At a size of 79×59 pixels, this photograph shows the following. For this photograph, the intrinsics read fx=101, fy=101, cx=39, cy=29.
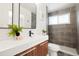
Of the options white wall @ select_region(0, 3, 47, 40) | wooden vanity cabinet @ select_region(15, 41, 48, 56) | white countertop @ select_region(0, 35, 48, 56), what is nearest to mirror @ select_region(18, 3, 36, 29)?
white wall @ select_region(0, 3, 47, 40)

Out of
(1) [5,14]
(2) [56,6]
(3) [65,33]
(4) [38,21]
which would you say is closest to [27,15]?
(4) [38,21]

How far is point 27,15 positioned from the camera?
143 cm

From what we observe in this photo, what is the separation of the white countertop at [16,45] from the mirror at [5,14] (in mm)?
229

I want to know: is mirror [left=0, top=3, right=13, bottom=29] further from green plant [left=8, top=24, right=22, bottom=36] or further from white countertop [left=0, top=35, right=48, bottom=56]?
white countertop [left=0, top=35, right=48, bottom=56]

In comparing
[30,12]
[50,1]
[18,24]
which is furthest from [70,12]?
[18,24]

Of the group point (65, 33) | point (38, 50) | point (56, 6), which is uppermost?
point (56, 6)

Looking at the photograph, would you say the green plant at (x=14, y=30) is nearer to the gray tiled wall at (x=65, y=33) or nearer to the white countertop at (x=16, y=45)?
the white countertop at (x=16, y=45)

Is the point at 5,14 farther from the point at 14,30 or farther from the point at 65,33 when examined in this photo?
the point at 65,33

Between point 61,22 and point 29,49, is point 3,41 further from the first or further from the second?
point 61,22

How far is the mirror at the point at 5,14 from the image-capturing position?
1317 millimetres

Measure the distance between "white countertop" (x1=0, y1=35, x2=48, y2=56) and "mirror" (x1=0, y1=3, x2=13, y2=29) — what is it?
0.75 ft

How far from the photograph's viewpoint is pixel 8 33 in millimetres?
1328

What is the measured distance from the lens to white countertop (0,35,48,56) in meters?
1.00

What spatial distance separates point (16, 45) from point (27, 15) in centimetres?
51
